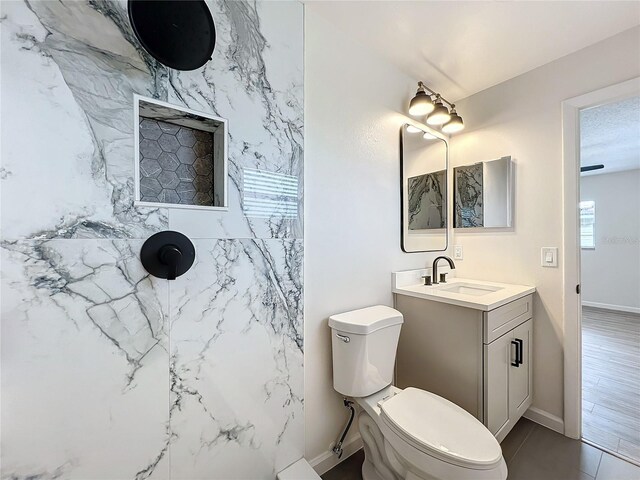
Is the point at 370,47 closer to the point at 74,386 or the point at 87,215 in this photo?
the point at 87,215

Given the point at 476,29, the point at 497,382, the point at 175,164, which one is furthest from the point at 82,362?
the point at 476,29

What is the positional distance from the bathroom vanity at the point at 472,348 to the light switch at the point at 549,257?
190mm

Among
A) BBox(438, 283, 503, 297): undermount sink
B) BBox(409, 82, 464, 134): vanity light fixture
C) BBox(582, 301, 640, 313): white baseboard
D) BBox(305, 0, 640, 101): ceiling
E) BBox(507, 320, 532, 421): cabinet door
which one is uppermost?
BBox(305, 0, 640, 101): ceiling

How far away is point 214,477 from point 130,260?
899 mm

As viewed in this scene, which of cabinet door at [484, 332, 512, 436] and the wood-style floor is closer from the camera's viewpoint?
cabinet door at [484, 332, 512, 436]

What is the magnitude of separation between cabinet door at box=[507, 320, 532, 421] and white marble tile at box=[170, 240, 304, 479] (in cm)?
120

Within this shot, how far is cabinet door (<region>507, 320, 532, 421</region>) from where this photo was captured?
160 cm

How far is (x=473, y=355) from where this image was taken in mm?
1431

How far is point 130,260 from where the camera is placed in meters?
0.95

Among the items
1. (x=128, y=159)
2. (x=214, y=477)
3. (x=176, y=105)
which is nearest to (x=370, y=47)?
(x=176, y=105)

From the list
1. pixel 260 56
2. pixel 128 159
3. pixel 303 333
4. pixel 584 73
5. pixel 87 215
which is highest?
pixel 584 73

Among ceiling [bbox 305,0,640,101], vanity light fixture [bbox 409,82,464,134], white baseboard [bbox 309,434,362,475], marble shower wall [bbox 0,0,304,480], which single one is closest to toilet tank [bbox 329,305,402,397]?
marble shower wall [bbox 0,0,304,480]

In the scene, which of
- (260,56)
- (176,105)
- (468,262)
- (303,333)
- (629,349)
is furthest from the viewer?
(629,349)

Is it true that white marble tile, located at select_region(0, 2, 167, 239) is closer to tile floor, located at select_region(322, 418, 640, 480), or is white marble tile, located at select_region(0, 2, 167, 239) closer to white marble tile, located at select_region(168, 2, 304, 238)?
white marble tile, located at select_region(168, 2, 304, 238)
